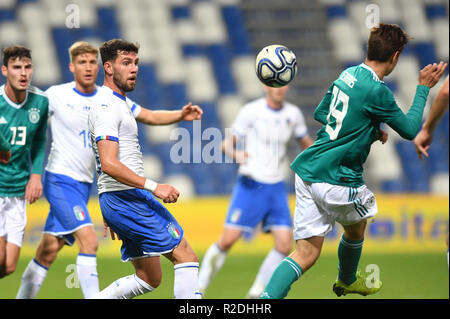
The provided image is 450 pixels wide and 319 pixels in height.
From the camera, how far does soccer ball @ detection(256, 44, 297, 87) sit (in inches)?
199

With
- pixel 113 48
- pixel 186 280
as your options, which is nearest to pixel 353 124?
pixel 186 280

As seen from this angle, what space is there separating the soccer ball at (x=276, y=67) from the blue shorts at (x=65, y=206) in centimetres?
187

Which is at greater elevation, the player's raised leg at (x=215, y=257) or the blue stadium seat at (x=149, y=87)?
the blue stadium seat at (x=149, y=87)

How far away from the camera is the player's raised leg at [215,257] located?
6895 millimetres

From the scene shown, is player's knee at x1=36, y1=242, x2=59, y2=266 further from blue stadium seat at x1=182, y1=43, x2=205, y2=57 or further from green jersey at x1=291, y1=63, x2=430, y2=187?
blue stadium seat at x1=182, y1=43, x2=205, y2=57

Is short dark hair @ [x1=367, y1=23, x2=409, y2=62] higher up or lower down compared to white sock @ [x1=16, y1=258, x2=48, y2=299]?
higher up

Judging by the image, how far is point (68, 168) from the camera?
5.78m

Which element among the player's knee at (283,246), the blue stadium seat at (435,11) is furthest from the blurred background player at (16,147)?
the blue stadium seat at (435,11)

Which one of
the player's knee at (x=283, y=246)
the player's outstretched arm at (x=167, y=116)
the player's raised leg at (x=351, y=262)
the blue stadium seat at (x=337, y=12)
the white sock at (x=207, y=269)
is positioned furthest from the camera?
the blue stadium seat at (x=337, y=12)

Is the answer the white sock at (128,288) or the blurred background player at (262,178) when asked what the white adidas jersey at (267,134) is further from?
the white sock at (128,288)

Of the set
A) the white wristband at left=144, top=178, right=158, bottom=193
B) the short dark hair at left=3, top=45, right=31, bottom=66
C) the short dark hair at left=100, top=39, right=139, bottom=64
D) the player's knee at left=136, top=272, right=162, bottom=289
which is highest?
the short dark hair at left=3, top=45, right=31, bottom=66

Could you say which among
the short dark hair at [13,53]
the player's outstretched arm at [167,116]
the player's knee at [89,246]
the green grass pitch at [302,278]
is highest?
the short dark hair at [13,53]

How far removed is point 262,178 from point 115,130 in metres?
3.30

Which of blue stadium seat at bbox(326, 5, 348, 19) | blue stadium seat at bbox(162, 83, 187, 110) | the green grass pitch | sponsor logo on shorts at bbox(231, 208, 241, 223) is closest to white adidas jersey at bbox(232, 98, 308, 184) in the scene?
sponsor logo on shorts at bbox(231, 208, 241, 223)
